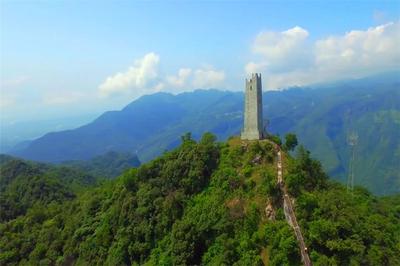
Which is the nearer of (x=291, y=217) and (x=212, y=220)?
(x=291, y=217)

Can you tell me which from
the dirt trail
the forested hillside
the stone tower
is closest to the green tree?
the stone tower

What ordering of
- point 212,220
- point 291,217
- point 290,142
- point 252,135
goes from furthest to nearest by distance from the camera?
point 252,135 → point 290,142 → point 212,220 → point 291,217

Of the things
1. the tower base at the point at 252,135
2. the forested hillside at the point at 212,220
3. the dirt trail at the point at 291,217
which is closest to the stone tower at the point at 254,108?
the tower base at the point at 252,135

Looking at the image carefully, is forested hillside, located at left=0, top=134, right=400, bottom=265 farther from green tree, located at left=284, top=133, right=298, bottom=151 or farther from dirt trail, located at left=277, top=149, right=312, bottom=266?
green tree, located at left=284, top=133, right=298, bottom=151

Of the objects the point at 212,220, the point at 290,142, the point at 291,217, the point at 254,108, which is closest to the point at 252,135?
the point at 254,108

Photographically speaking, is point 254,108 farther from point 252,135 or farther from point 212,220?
point 212,220

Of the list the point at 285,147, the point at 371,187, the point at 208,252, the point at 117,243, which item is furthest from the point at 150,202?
the point at 371,187
